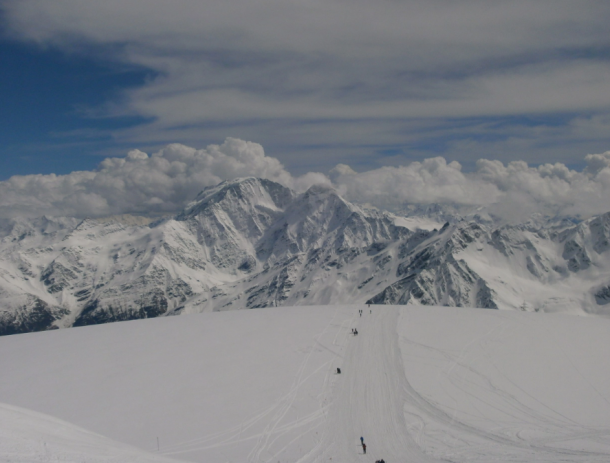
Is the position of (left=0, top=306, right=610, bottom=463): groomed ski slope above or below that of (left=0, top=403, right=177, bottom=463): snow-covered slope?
below

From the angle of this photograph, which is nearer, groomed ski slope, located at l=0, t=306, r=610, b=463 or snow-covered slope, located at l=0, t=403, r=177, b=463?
snow-covered slope, located at l=0, t=403, r=177, b=463

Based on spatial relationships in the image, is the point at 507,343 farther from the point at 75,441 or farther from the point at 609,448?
the point at 75,441

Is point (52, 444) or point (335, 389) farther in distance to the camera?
point (335, 389)

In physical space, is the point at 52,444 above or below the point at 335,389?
above

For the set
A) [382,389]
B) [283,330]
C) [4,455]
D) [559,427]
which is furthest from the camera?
[283,330]

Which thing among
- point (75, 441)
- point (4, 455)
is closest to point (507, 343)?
point (75, 441)

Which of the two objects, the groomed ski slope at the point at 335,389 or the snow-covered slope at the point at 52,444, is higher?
the snow-covered slope at the point at 52,444

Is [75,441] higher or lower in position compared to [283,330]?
higher

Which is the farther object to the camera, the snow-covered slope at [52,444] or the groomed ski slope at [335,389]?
the groomed ski slope at [335,389]
